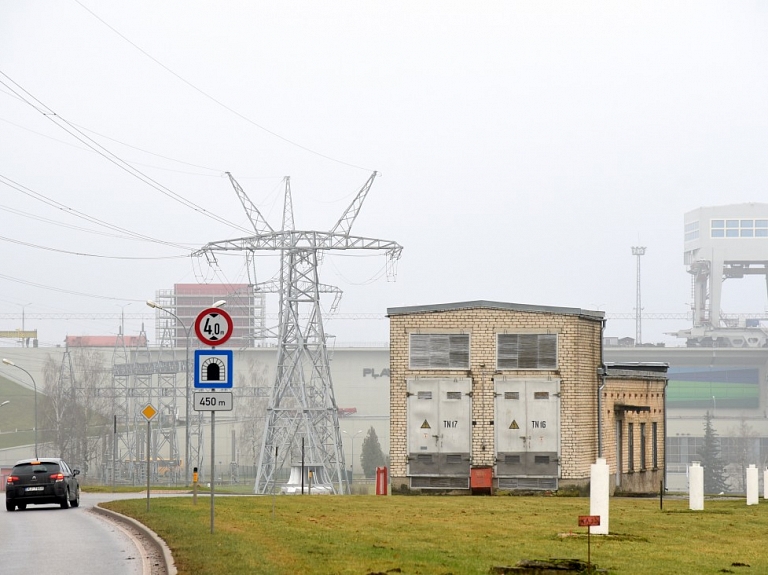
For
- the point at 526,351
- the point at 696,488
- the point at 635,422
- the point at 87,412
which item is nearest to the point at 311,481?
the point at 635,422

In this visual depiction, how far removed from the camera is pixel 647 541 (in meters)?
20.8

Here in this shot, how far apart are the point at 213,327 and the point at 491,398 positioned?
24851mm

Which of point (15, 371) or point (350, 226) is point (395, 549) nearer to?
point (350, 226)

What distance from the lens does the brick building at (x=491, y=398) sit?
43.6 meters

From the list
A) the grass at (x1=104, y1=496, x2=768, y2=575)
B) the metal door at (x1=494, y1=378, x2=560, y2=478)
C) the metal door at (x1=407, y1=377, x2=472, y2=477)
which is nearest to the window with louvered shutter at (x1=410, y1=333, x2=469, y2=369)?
the metal door at (x1=407, y1=377, x2=472, y2=477)

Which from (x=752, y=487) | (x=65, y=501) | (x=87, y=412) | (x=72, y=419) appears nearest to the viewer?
(x=752, y=487)

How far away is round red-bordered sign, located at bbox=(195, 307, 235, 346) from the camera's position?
20.1 meters

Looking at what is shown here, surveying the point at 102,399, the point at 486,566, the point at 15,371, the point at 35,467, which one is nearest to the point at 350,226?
the point at 35,467

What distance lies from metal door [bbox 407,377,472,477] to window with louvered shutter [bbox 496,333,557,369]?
5.18 feet

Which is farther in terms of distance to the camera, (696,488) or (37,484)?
(37,484)

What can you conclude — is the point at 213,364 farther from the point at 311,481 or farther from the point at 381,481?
the point at 311,481

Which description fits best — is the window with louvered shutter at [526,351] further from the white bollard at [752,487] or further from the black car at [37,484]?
the black car at [37,484]

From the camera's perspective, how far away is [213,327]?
20203 mm

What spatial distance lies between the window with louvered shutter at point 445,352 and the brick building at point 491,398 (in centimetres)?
4
